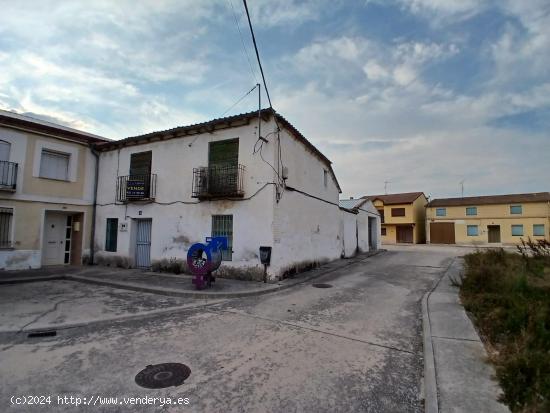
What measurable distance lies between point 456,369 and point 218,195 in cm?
811

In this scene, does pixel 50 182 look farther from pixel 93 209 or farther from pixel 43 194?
pixel 93 209

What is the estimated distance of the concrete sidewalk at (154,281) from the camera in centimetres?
789

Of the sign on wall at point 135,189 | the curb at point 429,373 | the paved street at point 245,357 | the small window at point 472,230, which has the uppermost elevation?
the sign on wall at point 135,189

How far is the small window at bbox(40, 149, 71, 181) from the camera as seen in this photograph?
11.9 metres

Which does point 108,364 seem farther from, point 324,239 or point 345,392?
point 324,239

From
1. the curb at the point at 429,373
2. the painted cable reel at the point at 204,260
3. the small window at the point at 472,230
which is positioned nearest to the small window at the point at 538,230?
the small window at the point at 472,230

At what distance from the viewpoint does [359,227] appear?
815 inches

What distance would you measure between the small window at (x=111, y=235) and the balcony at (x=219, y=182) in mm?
4662

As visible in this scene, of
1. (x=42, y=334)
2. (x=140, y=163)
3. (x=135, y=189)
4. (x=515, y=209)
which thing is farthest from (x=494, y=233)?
(x=42, y=334)

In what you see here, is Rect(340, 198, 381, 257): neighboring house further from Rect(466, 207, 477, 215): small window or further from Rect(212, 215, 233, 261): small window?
Rect(466, 207, 477, 215): small window

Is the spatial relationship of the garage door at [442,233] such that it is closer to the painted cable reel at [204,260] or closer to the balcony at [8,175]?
the painted cable reel at [204,260]

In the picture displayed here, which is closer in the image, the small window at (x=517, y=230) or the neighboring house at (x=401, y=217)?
the small window at (x=517, y=230)

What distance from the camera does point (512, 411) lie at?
271 cm

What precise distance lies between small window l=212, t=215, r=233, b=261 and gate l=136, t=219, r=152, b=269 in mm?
3432
